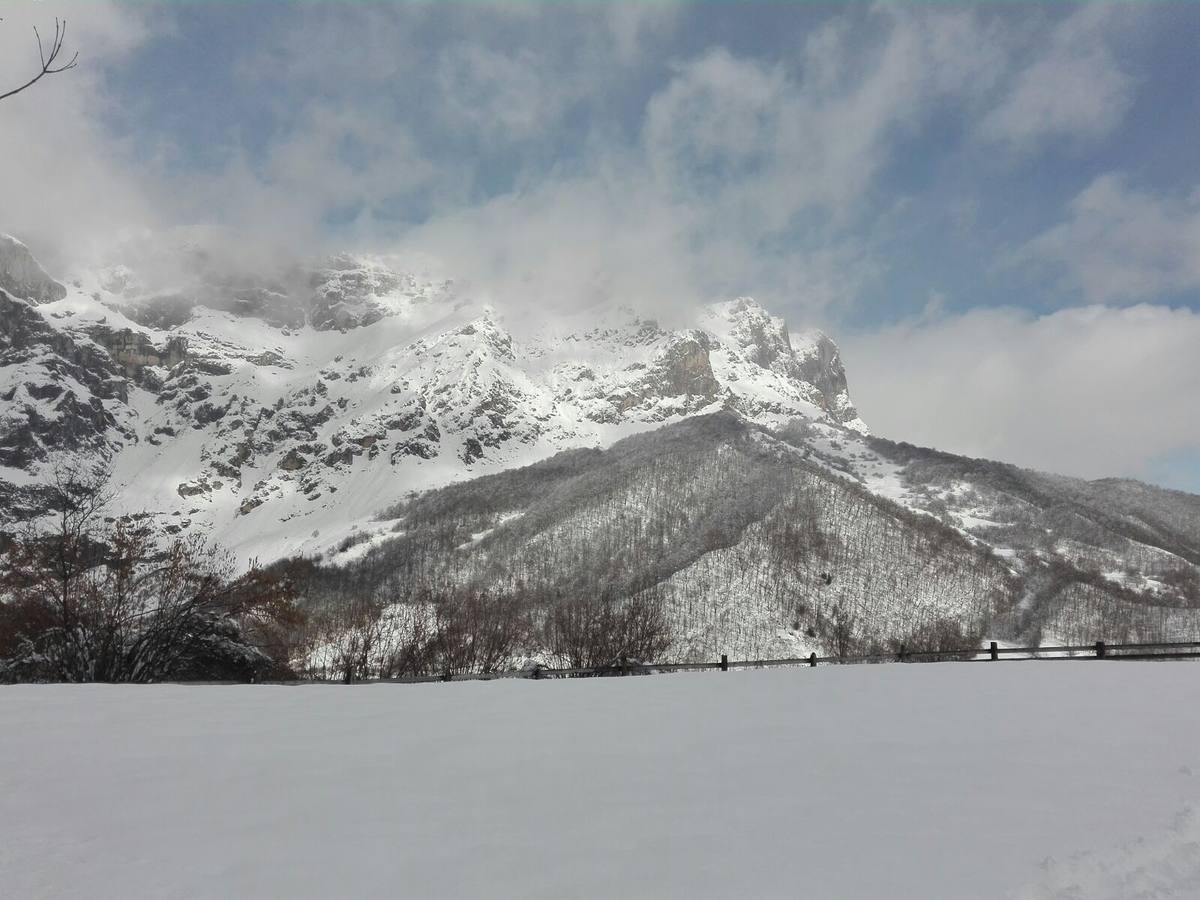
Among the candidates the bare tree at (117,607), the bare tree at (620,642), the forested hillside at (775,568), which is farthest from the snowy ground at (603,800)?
the forested hillside at (775,568)

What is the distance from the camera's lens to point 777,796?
599 centimetres

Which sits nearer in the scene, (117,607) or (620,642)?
(117,607)

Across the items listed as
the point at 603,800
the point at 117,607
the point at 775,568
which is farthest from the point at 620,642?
the point at 775,568

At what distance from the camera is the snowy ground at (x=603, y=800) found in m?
4.48

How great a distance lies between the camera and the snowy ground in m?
4.48

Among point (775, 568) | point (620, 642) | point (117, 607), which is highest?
point (775, 568)

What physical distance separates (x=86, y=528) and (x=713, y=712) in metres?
22.0

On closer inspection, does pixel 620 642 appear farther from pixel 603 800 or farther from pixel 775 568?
pixel 775 568

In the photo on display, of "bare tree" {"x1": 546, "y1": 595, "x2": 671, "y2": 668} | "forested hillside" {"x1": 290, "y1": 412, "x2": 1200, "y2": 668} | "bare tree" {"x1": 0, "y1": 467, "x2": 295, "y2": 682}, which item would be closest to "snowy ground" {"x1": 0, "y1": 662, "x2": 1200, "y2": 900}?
"bare tree" {"x1": 0, "y1": 467, "x2": 295, "y2": 682}

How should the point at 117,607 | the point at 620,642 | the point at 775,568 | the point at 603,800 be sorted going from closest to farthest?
the point at 603,800 → the point at 117,607 → the point at 620,642 → the point at 775,568

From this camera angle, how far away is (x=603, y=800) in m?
5.93

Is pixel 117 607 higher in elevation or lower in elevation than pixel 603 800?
higher

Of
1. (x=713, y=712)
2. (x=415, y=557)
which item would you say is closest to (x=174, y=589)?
(x=713, y=712)

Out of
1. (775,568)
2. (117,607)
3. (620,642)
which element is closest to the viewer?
(117,607)
